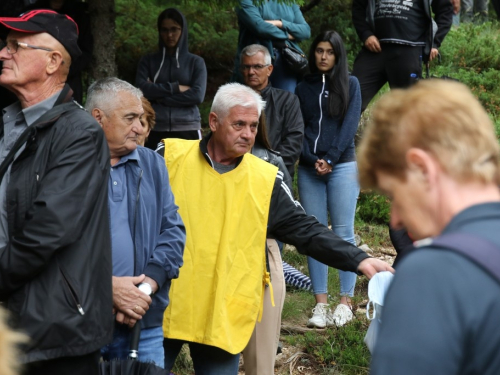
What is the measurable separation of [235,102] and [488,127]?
3124 millimetres

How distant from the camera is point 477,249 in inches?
67.1

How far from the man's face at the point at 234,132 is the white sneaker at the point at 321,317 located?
8.23 ft

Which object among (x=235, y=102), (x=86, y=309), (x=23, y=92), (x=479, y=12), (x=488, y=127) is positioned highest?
(x=488, y=127)

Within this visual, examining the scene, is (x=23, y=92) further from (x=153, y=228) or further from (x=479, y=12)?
(x=479, y=12)

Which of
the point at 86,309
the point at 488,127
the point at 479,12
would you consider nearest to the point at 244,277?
the point at 86,309

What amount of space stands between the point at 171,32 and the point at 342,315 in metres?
3.32

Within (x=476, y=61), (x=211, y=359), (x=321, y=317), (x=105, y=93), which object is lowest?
(x=321, y=317)

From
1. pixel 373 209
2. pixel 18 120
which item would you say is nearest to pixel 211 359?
pixel 18 120

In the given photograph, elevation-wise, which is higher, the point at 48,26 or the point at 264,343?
the point at 48,26

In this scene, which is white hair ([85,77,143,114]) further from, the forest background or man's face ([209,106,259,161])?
the forest background

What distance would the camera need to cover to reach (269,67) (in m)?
7.18

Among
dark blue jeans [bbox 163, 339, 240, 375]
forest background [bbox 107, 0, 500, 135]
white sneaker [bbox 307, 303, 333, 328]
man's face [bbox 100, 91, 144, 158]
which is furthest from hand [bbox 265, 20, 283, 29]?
dark blue jeans [bbox 163, 339, 240, 375]

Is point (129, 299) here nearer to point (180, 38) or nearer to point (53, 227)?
point (53, 227)

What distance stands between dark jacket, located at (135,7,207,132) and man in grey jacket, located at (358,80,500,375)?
19.9 feet
